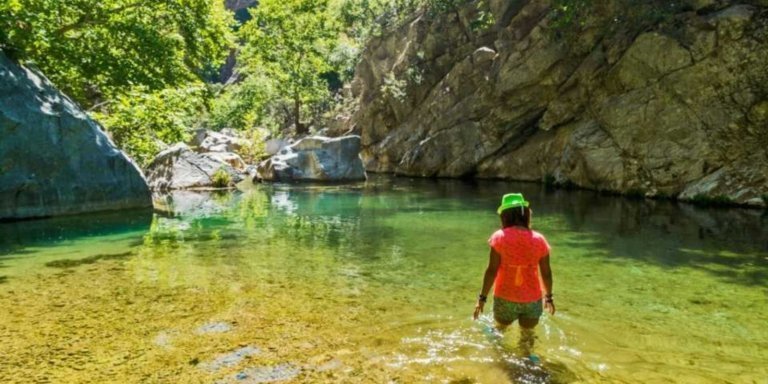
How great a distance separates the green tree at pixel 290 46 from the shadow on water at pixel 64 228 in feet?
101

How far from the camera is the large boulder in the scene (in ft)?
82.4

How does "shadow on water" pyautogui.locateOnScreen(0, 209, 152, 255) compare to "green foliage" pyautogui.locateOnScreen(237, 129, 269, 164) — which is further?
"green foliage" pyautogui.locateOnScreen(237, 129, 269, 164)

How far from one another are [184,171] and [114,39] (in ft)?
26.0

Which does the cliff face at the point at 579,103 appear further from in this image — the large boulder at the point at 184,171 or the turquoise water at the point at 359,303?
the large boulder at the point at 184,171

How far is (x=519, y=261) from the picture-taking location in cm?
510

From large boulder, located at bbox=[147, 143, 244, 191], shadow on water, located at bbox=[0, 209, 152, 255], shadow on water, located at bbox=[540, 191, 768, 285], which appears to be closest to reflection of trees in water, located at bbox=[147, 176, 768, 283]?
shadow on water, located at bbox=[540, 191, 768, 285]

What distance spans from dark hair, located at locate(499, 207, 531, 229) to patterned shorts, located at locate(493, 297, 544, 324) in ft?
2.48

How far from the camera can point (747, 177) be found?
19.0 meters

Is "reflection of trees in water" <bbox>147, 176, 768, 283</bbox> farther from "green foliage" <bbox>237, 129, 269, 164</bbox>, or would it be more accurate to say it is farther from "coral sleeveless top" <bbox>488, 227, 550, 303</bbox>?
"green foliage" <bbox>237, 129, 269, 164</bbox>

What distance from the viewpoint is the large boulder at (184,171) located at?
25125 mm

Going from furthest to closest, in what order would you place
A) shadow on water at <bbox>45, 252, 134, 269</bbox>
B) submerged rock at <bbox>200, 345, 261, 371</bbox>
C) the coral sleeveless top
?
shadow on water at <bbox>45, 252, 134, 269</bbox> → the coral sleeveless top → submerged rock at <bbox>200, 345, 261, 371</bbox>

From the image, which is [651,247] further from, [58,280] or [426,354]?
[58,280]

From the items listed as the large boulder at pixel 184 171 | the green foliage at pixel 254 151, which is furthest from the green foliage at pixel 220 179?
the green foliage at pixel 254 151

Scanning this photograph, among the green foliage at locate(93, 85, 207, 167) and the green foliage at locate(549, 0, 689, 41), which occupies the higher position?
the green foliage at locate(549, 0, 689, 41)
